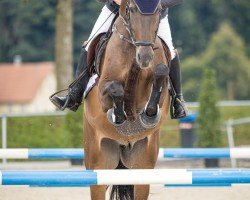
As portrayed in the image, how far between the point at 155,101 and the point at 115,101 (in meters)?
0.36

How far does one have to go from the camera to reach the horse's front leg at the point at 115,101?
21.2 ft

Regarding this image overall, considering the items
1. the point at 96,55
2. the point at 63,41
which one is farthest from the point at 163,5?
the point at 63,41

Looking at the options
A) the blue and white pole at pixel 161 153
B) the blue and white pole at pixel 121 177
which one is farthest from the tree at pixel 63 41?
the blue and white pole at pixel 121 177

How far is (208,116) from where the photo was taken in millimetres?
15609

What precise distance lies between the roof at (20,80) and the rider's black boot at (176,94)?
62290mm

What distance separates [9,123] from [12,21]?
44.6 metres

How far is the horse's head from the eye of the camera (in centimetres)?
614

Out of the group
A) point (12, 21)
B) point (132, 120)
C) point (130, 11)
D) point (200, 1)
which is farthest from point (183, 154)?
point (200, 1)

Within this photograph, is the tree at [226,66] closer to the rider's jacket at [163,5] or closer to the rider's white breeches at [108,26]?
the rider's white breeches at [108,26]

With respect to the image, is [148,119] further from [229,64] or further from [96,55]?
[229,64]

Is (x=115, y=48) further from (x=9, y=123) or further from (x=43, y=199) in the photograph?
(x=9, y=123)

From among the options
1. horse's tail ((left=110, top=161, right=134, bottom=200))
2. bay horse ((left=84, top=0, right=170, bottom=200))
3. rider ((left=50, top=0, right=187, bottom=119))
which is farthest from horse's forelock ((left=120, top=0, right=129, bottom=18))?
horse's tail ((left=110, top=161, right=134, bottom=200))

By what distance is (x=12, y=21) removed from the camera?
6194 cm

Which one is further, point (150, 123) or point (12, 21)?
point (12, 21)
